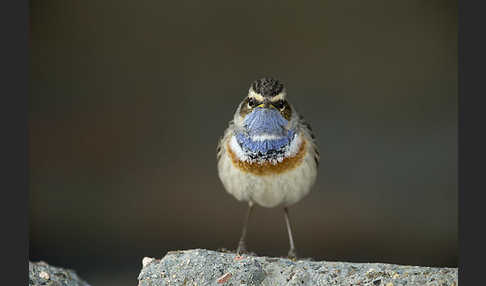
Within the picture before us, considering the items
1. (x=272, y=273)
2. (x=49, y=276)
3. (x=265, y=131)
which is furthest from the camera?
(x=265, y=131)

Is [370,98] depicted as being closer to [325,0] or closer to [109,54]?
[325,0]

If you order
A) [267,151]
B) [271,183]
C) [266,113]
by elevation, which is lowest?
[271,183]

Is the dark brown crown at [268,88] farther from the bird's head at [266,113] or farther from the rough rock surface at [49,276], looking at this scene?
the rough rock surface at [49,276]

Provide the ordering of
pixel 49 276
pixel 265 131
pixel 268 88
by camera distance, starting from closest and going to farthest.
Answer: pixel 49 276, pixel 268 88, pixel 265 131

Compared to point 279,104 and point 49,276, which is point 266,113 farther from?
point 49,276

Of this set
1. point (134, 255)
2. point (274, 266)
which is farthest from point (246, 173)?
point (134, 255)

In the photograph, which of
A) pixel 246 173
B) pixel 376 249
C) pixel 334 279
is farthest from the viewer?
pixel 376 249

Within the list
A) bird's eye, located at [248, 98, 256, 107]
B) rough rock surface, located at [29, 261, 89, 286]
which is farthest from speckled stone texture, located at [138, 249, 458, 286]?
bird's eye, located at [248, 98, 256, 107]

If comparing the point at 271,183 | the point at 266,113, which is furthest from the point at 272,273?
the point at 266,113
